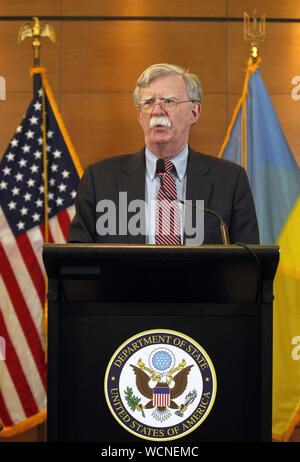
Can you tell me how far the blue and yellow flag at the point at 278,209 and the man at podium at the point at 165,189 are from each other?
1210 millimetres

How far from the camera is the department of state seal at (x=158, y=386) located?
5.47 feet

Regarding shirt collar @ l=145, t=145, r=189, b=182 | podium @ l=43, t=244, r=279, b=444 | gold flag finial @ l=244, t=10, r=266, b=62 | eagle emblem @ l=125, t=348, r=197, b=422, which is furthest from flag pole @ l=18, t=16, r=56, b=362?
eagle emblem @ l=125, t=348, r=197, b=422

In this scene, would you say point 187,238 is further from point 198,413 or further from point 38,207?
point 38,207

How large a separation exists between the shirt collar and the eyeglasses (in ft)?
0.57

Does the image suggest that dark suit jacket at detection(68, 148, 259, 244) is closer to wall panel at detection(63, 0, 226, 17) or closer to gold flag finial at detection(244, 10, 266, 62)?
gold flag finial at detection(244, 10, 266, 62)

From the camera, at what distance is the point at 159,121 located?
8.41 feet

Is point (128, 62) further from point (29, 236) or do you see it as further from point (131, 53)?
point (29, 236)

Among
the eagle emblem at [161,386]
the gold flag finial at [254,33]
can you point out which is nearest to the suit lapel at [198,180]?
the eagle emblem at [161,386]

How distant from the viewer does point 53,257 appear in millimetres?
1628

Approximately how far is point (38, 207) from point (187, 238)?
159 cm

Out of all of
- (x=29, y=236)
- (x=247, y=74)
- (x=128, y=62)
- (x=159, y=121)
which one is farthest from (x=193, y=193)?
(x=128, y=62)

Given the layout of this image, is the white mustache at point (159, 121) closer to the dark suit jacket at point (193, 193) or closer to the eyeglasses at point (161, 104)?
the eyeglasses at point (161, 104)
